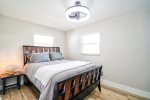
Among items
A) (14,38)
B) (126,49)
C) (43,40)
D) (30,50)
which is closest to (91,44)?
(126,49)

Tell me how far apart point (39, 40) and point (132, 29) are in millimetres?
3508

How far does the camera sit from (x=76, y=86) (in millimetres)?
1751

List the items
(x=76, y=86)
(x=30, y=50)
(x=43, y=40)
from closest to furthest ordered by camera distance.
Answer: (x=76, y=86) → (x=30, y=50) → (x=43, y=40)

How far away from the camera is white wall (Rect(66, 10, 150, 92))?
2.26 metres

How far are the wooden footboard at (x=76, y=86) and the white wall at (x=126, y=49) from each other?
2.89 ft

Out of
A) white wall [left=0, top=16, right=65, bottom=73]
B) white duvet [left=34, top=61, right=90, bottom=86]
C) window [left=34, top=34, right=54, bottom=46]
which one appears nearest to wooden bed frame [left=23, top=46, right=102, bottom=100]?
white duvet [left=34, top=61, right=90, bottom=86]

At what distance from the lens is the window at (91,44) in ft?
11.2

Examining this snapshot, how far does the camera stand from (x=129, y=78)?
253 cm

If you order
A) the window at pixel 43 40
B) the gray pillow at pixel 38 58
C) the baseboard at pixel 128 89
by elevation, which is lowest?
the baseboard at pixel 128 89

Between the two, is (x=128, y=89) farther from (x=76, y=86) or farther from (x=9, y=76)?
(x=9, y=76)

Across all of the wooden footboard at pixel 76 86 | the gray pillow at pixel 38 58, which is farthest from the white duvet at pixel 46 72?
the gray pillow at pixel 38 58

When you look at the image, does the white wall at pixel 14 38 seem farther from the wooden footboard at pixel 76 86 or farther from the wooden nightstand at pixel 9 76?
the wooden footboard at pixel 76 86

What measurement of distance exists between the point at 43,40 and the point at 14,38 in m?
1.12

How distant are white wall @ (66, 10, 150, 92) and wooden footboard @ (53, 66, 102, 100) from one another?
88 cm
